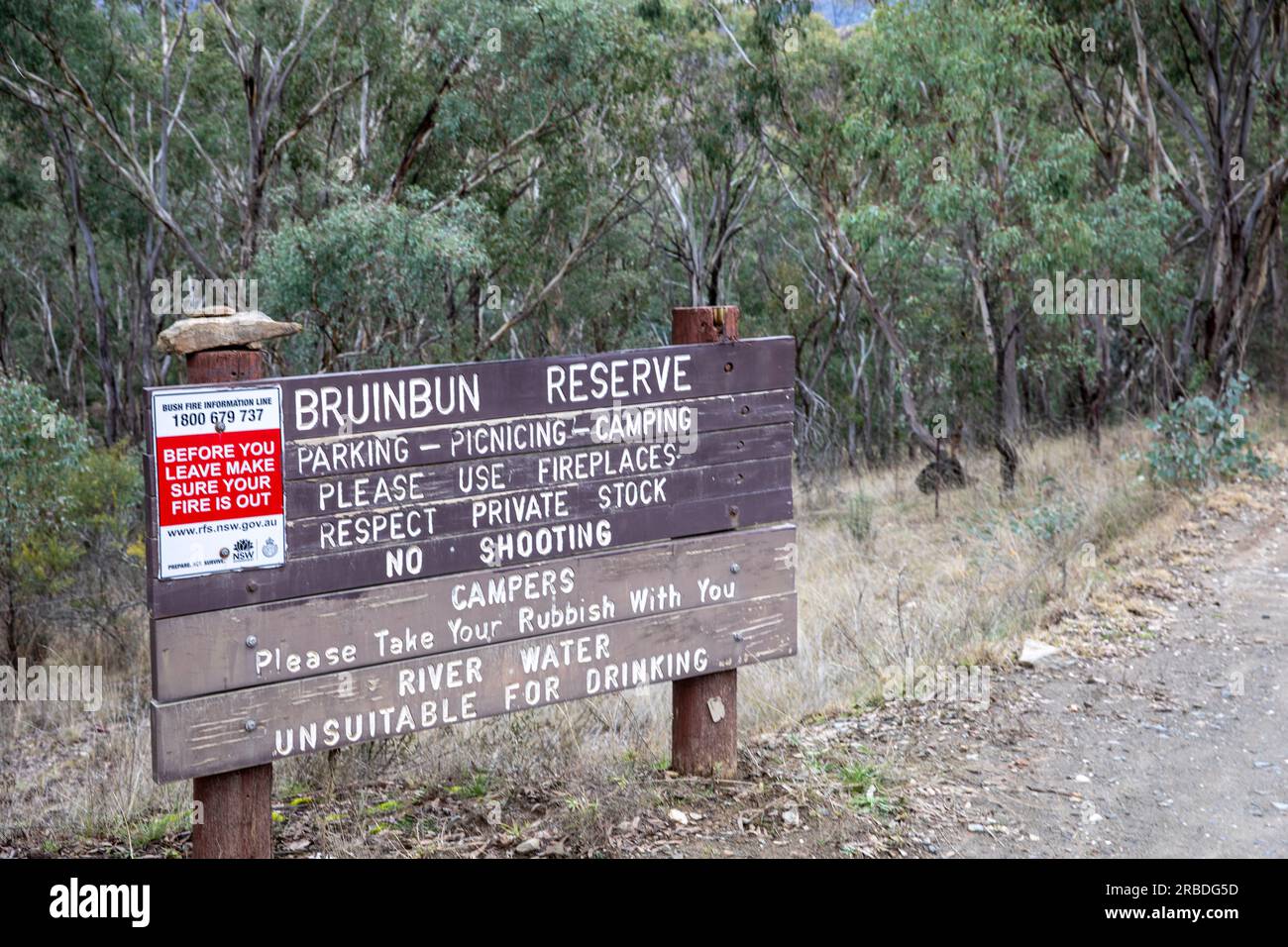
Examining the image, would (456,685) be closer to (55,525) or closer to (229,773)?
(229,773)

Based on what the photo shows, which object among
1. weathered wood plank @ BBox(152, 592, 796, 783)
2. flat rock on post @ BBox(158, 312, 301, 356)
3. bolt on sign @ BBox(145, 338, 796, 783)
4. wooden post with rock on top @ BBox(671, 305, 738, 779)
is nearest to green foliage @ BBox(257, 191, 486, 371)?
wooden post with rock on top @ BBox(671, 305, 738, 779)

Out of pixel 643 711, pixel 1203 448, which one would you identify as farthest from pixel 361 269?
pixel 643 711

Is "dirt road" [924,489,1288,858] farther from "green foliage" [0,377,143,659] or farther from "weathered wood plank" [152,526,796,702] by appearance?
"green foliage" [0,377,143,659]

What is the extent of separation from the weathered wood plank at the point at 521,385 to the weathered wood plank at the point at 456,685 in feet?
2.42

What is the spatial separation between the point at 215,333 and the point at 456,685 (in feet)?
4.19

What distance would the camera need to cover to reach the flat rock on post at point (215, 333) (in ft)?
11.3

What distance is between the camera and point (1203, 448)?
1052cm

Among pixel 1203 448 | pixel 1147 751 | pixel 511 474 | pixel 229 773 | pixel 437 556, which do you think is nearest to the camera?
pixel 229 773

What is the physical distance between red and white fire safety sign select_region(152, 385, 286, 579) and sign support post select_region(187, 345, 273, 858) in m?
0.11

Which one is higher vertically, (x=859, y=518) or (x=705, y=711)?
(x=705, y=711)

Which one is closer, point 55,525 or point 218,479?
point 218,479

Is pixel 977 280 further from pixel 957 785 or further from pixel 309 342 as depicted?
pixel 957 785

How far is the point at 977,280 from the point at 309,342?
26.9 feet

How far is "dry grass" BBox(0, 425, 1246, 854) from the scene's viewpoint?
4.58 meters
